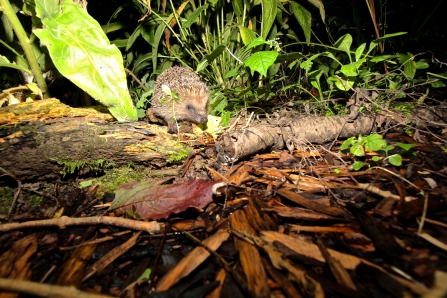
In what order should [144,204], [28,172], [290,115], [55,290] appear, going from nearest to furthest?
[55,290]
[144,204]
[28,172]
[290,115]

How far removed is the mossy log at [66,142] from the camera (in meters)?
1.99

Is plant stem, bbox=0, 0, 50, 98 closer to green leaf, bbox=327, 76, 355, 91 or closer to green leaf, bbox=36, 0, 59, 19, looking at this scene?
green leaf, bbox=36, 0, 59, 19

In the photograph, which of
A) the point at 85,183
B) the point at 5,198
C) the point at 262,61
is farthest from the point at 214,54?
the point at 5,198

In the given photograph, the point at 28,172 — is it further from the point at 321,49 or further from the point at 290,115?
the point at 321,49

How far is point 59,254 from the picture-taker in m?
1.40

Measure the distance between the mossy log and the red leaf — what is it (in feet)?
1.56

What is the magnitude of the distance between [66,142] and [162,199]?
1.15m

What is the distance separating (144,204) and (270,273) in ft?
3.32

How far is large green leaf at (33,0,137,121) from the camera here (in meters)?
2.09

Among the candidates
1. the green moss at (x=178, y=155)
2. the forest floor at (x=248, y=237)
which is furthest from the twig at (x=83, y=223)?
the green moss at (x=178, y=155)

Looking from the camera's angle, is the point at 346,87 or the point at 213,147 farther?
the point at 346,87

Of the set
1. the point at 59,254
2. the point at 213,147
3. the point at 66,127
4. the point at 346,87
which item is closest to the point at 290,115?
the point at 346,87

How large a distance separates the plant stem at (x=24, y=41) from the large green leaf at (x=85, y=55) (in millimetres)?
407

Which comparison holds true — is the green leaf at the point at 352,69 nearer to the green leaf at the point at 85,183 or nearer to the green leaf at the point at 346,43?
the green leaf at the point at 346,43
